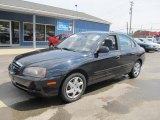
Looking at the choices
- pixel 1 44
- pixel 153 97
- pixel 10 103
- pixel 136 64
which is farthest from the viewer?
pixel 1 44

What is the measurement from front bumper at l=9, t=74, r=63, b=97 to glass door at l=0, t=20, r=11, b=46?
14.7 m

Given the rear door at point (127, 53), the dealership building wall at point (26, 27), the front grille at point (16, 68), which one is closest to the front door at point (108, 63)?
the rear door at point (127, 53)

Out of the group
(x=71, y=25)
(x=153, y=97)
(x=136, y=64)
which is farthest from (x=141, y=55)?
(x=71, y=25)

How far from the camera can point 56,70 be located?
4.30 m

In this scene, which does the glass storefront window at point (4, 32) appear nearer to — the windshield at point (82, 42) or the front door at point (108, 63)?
the windshield at point (82, 42)

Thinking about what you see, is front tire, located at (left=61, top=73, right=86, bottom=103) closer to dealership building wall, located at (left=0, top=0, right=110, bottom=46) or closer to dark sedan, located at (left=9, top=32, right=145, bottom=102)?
dark sedan, located at (left=9, top=32, right=145, bottom=102)

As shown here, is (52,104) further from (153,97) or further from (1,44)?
A: (1,44)

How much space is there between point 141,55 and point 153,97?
2.34 metres

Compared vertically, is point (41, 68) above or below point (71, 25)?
below

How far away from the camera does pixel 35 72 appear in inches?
166

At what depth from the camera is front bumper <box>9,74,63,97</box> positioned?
4.13 meters

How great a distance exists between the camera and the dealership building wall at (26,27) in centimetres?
1819

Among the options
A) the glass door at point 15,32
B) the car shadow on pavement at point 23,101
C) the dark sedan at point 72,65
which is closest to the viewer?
the dark sedan at point 72,65

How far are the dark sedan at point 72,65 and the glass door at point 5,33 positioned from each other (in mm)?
13511
